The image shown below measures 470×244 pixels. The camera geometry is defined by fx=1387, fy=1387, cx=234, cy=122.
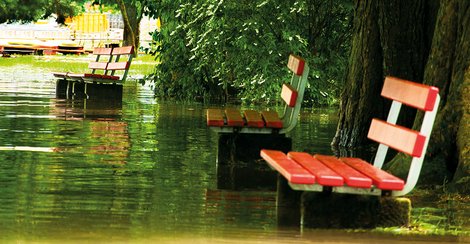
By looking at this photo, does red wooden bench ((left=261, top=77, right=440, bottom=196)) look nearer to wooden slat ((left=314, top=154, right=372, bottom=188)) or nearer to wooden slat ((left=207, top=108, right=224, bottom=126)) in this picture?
wooden slat ((left=314, top=154, right=372, bottom=188))

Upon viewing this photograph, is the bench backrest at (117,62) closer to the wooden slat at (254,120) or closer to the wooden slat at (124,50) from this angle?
the wooden slat at (124,50)

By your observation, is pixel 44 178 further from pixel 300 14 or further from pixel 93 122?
pixel 300 14

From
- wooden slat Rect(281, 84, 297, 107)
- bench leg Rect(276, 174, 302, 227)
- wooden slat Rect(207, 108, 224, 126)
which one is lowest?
bench leg Rect(276, 174, 302, 227)

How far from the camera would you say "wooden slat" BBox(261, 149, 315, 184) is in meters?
8.60

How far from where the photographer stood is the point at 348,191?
8.82 meters

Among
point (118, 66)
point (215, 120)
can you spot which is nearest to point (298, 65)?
point (215, 120)

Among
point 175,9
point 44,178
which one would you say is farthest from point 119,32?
point 44,178

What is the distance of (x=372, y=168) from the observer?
9359mm

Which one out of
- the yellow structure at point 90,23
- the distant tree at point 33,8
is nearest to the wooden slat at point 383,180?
the distant tree at point 33,8

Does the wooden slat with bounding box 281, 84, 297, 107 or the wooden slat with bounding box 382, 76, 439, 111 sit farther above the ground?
the wooden slat with bounding box 382, 76, 439, 111

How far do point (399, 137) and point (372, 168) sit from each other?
0.91 ft

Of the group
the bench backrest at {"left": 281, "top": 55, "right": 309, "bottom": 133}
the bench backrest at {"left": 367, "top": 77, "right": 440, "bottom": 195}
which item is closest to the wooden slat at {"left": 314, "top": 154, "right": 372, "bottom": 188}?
the bench backrest at {"left": 367, "top": 77, "right": 440, "bottom": 195}

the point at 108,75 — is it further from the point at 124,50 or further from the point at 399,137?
the point at 399,137

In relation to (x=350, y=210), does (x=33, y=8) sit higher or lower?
lower
